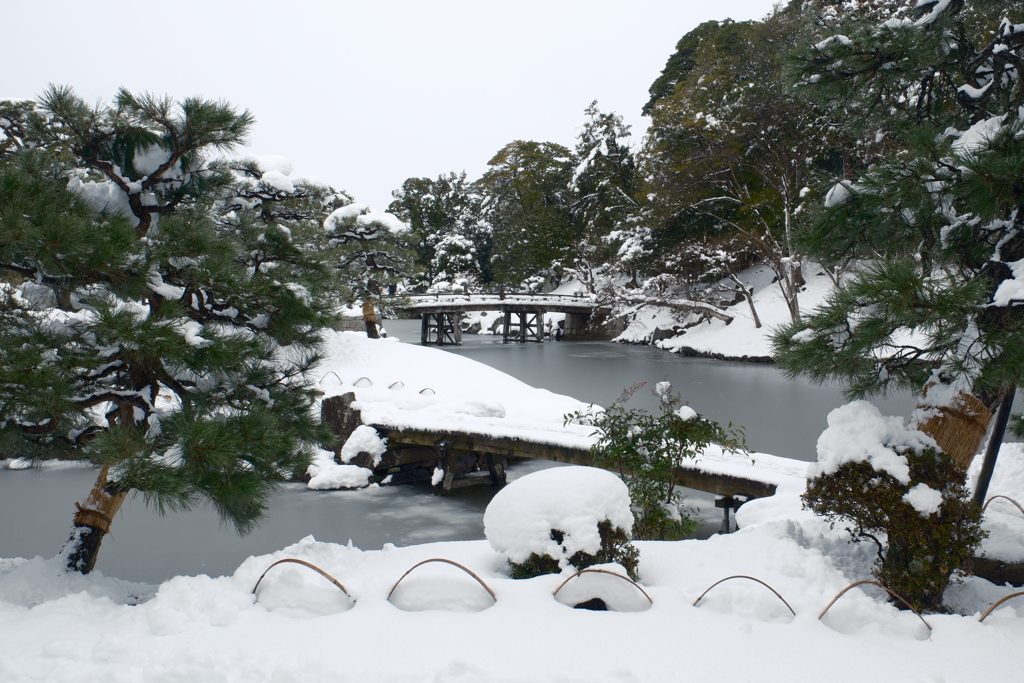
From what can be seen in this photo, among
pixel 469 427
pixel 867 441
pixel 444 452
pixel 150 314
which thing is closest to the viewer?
pixel 867 441

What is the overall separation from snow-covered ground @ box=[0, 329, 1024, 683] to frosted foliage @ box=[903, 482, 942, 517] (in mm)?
488

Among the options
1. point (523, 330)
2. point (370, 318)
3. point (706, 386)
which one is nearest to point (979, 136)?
point (706, 386)

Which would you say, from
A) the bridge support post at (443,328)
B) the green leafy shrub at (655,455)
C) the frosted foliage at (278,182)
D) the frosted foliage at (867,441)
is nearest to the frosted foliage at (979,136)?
the frosted foliage at (867,441)

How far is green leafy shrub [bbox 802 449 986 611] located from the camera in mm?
3238

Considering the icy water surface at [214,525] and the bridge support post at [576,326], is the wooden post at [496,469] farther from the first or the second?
the bridge support post at [576,326]

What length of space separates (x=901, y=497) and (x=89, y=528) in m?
4.45

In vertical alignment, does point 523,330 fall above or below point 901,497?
above

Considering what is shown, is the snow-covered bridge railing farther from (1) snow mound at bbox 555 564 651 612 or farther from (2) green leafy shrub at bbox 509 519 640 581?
(1) snow mound at bbox 555 564 651 612

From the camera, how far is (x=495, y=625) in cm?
303

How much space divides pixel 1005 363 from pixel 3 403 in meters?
4.70

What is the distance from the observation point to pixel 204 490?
129 inches

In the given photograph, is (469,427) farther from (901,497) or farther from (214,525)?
(901,497)

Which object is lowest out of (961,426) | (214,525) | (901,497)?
(214,525)

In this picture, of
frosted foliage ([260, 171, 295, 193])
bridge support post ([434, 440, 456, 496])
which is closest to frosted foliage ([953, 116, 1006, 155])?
bridge support post ([434, 440, 456, 496])
